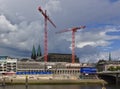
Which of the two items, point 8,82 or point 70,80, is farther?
point 70,80

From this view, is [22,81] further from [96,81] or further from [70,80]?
[96,81]

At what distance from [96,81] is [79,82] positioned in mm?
9323

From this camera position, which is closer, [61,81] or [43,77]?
[61,81]

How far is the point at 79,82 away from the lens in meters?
178

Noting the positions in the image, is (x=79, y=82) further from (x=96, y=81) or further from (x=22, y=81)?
(x=22, y=81)

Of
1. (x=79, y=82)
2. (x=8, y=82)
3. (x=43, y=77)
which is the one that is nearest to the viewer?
(x=8, y=82)

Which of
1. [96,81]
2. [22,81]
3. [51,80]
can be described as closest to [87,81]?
[96,81]

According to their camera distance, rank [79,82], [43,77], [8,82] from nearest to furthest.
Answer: [8,82], [79,82], [43,77]

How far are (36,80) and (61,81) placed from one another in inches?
498

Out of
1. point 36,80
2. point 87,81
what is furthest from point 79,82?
point 36,80

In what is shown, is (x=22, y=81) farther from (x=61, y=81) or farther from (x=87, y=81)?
(x=87, y=81)

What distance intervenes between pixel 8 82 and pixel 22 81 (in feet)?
26.9

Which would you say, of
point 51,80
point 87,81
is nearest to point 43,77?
point 51,80

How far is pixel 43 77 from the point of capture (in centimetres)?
19375
